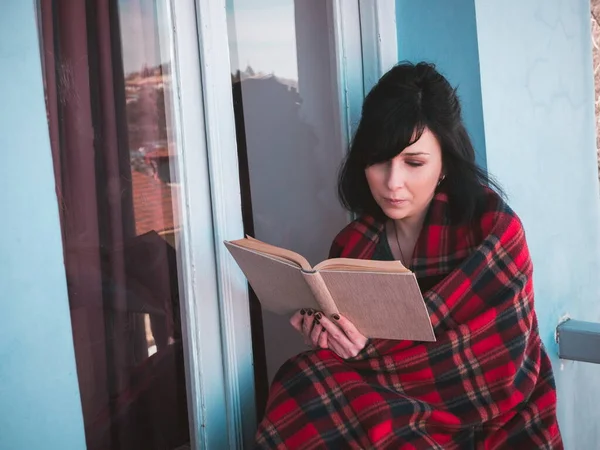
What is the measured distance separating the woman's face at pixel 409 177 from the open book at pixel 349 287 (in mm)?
350

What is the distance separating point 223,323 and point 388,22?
3.55 ft

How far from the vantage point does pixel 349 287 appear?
4.27ft

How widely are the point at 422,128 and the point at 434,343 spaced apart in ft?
1.69

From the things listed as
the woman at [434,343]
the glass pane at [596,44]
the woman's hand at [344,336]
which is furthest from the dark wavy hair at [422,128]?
the glass pane at [596,44]

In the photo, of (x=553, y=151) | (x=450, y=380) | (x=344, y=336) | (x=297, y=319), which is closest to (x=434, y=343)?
(x=450, y=380)

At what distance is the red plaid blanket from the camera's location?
1.44 meters

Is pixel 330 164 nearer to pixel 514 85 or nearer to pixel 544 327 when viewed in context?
pixel 514 85

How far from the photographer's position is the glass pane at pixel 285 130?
5.87 ft

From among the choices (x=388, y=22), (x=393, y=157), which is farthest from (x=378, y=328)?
(x=388, y=22)

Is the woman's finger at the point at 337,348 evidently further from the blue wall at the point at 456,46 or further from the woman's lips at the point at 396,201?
the blue wall at the point at 456,46

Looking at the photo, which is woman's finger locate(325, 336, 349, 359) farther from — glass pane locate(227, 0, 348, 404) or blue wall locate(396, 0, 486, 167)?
blue wall locate(396, 0, 486, 167)

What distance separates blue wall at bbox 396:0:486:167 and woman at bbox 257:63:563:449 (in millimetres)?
312

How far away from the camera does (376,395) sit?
1427 millimetres

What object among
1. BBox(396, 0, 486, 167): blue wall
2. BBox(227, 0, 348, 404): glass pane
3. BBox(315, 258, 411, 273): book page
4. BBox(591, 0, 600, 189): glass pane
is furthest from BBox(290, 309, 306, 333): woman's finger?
BBox(591, 0, 600, 189): glass pane
